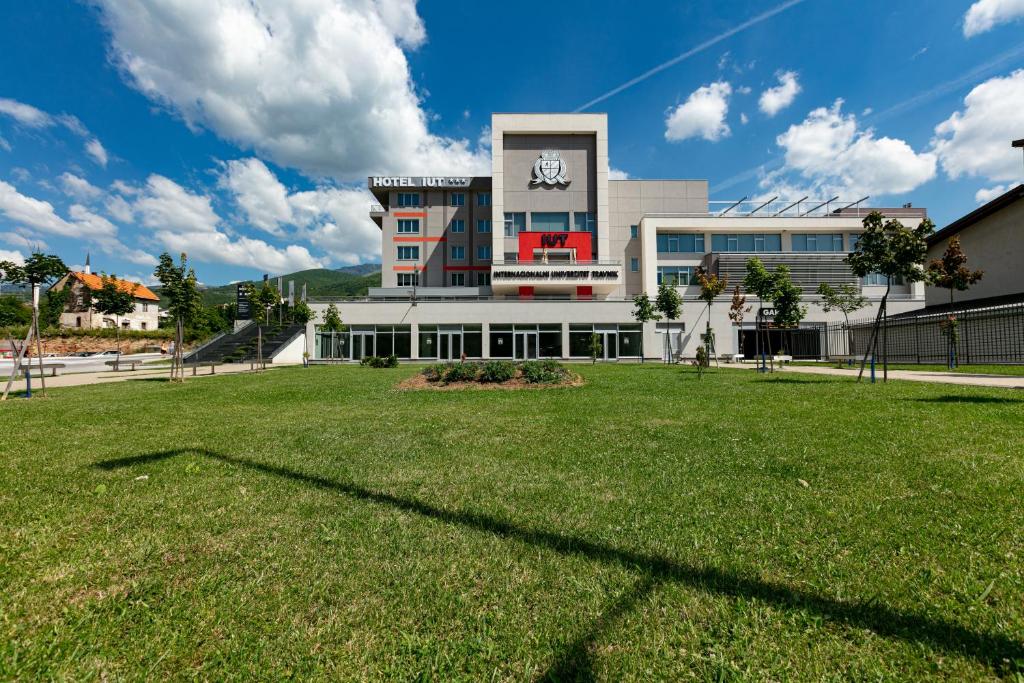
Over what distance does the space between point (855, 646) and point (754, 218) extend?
5397 centimetres

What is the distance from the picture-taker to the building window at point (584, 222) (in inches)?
1863

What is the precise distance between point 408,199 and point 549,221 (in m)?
18.6

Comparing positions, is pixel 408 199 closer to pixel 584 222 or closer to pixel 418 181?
pixel 418 181

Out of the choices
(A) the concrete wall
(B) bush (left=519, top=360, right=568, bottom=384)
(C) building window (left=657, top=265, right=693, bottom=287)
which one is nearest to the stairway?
(B) bush (left=519, top=360, right=568, bottom=384)

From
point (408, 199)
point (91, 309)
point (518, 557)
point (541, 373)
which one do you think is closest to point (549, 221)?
point (408, 199)

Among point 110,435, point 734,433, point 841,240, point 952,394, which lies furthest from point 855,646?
point 841,240

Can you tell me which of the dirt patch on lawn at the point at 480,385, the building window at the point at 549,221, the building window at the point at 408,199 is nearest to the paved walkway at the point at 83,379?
the dirt patch on lawn at the point at 480,385

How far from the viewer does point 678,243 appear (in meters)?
47.6

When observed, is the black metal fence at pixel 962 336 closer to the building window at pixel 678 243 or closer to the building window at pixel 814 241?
the building window at pixel 814 241

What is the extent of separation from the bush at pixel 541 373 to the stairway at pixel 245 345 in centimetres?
2550

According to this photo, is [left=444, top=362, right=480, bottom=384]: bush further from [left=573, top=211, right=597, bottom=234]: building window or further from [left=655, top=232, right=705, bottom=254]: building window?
[left=655, top=232, right=705, bottom=254]: building window

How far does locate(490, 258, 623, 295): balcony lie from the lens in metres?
43.7

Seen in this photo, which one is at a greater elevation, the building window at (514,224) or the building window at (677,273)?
the building window at (514,224)

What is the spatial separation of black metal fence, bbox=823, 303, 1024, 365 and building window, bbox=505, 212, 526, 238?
104ft
